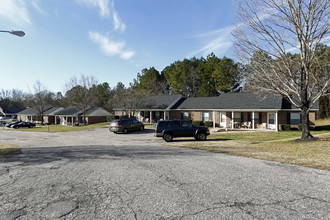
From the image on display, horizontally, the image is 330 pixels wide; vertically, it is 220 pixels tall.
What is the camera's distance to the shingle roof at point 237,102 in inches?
1025

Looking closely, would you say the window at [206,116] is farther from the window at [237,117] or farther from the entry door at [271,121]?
the entry door at [271,121]

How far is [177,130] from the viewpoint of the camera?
1719cm

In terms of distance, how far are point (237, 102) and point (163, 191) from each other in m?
26.1

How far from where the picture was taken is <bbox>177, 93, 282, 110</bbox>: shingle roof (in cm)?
2603

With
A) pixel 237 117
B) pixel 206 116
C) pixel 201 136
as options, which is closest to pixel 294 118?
pixel 237 117

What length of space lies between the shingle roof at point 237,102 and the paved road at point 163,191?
19600 mm

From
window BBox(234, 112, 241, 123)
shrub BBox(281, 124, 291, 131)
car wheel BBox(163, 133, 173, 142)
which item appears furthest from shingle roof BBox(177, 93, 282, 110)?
car wheel BBox(163, 133, 173, 142)

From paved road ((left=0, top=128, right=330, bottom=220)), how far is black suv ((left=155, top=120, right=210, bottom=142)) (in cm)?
888

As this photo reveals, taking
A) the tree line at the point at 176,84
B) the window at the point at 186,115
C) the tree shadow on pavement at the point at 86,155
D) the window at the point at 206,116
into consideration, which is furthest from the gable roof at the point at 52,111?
the tree shadow on pavement at the point at 86,155

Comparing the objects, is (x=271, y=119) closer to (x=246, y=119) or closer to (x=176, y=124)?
(x=246, y=119)

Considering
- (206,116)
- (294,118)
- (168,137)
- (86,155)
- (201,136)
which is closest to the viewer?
(86,155)

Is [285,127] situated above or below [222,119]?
below

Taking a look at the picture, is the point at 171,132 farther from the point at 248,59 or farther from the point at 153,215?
the point at 153,215

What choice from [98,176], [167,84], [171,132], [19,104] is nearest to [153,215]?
[98,176]
